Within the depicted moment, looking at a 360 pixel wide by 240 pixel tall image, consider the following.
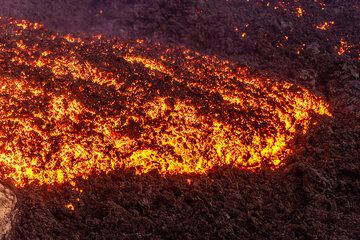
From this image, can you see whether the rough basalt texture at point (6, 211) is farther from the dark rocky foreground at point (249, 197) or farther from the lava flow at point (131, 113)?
the lava flow at point (131, 113)

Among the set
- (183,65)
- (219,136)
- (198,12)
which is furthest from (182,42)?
(219,136)

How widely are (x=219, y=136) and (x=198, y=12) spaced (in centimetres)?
321

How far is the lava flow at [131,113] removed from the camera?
3.22 metres

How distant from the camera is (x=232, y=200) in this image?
9.77 feet

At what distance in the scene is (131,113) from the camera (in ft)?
11.9

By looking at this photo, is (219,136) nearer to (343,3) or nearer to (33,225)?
(33,225)

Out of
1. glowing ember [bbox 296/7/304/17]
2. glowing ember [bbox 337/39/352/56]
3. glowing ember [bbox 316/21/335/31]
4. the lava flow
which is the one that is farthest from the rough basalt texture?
glowing ember [bbox 296/7/304/17]

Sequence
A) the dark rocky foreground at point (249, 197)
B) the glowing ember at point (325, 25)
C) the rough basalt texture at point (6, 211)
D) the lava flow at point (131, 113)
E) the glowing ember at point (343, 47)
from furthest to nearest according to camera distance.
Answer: the glowing ember at point (325, 25) < the glowing ember at point (343, 47) < the lava flow at point (131, 113) < the dark rocky foreground at point (249, 197) < the rough basalt texture at point (6, 211)

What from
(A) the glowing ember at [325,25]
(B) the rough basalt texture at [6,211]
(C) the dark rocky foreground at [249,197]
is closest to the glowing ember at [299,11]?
(A) the glowing ember at [325,25]

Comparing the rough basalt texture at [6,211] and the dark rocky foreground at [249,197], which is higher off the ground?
the dark rocky foreground at [249,197]

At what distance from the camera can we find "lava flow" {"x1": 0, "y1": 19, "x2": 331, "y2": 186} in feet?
10.6

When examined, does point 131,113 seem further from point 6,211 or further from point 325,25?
point 325,25

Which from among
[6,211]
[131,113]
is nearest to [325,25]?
[131,113]

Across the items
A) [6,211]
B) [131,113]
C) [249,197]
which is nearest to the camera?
[6,211]
